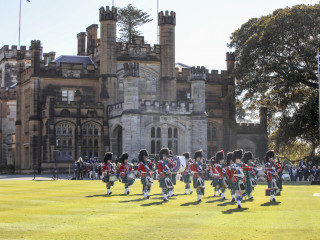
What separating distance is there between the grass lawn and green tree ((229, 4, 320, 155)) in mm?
28721

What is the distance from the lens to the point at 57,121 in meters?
56.6

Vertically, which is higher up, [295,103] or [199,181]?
[295,103]

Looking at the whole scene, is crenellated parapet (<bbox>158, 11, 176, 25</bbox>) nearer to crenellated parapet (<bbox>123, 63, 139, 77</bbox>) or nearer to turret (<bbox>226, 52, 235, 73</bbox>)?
turret (<bbox>226, 52, 235, 73</bbox>)

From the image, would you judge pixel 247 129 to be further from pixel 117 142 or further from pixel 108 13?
pixel 108 13

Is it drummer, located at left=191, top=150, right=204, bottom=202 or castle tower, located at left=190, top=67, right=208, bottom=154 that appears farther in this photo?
castle tower, located at left=190, top=67, right=208, bottom=154

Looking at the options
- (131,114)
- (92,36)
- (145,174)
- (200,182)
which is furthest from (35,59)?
(200,182)

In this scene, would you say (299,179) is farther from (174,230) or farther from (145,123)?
(174,230)

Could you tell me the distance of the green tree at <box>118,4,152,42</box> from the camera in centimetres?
8169

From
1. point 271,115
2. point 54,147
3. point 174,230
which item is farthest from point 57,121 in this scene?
point 174,230

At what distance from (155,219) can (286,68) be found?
37.0 metres

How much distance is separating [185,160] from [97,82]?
3137cm

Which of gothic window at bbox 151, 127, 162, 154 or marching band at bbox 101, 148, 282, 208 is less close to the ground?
gothic window at bbox 151, 127, 162, 154

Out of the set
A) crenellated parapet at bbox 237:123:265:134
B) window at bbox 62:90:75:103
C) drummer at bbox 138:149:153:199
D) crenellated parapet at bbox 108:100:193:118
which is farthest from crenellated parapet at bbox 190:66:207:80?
drummer at bbox 138:149:153:199

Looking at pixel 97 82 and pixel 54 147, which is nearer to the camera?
pixel 54 147
